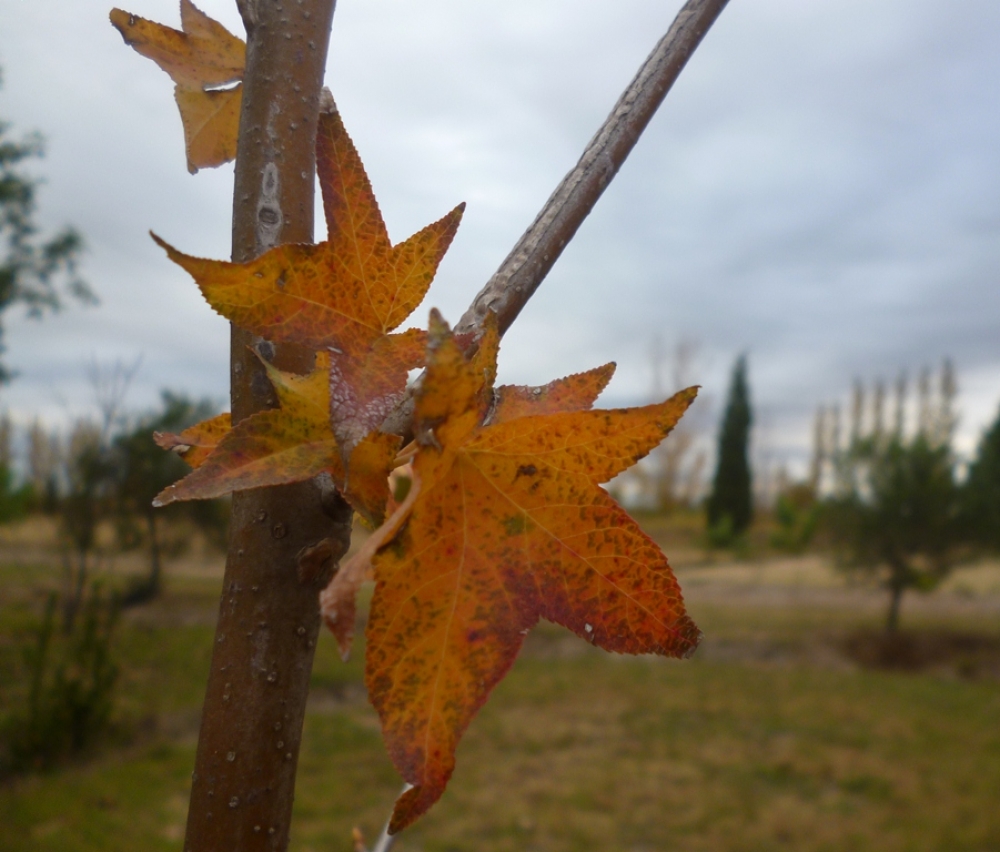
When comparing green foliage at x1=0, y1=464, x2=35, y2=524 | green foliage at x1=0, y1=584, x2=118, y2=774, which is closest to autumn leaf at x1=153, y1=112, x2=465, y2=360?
green foliage at x1=0, y1=584, x2=118, y2=774

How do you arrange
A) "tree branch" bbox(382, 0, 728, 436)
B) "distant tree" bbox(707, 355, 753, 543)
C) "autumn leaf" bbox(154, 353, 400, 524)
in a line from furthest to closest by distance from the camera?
"distant tree" bbox(707, 355, 753, 543) < "tree branch" bbox(382, 0, 728, 436) < "autumn leaf" bbox(154, 353, 400, 524)

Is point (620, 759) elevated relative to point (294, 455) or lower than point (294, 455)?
lower

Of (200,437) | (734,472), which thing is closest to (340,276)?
(200,437)

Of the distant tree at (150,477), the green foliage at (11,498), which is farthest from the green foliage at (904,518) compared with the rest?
the green foliage at (11,498)

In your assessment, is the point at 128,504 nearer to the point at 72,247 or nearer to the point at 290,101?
the point at 72,247

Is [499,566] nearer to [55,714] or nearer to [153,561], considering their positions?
[55,714]

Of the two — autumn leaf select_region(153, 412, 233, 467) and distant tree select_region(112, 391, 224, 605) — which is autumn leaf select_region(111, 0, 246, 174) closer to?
autumn leaf select_region(153, 412, 233, 467)
